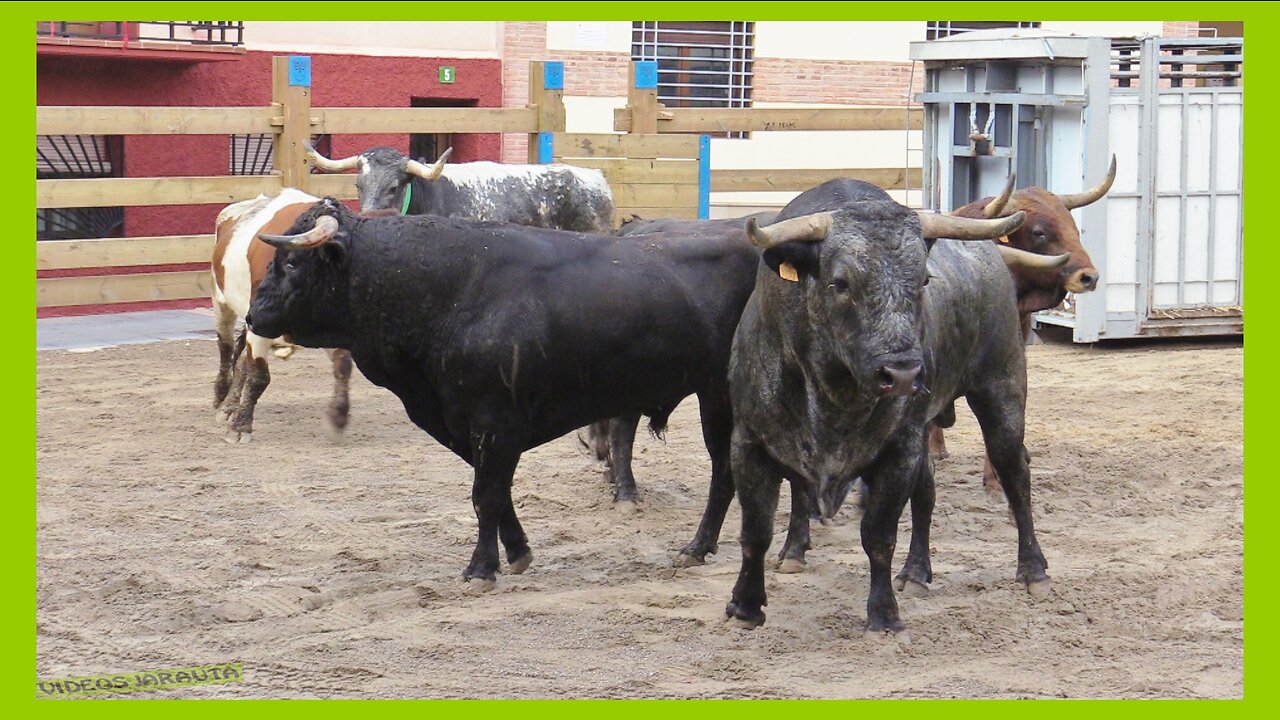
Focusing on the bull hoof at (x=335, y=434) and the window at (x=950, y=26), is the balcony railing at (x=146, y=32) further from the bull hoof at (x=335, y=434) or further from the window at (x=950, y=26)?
the window at (x=950, y=26)

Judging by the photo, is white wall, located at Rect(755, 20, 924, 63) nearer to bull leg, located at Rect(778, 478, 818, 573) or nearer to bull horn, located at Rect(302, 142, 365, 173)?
bull horn, located at Rect(302, 142, 365, 173)

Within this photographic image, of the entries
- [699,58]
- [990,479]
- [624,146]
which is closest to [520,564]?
[990,479]

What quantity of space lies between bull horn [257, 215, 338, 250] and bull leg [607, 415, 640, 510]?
1.86 m

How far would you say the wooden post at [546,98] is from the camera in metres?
14.4

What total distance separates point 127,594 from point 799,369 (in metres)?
2.70

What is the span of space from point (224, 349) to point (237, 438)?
838 mm

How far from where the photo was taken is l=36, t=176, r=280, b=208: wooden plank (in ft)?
40.0

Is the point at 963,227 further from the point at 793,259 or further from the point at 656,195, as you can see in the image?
the point at 656,195

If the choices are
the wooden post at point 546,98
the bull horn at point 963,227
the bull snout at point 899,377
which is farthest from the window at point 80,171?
the bull snout at point 899,377

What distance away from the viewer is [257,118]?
12961mm

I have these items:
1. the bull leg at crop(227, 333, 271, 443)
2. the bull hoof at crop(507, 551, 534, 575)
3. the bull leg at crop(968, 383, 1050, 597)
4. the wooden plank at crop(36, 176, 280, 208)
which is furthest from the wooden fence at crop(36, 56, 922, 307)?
the bull leg at crop(968, 383, 1050, 597)

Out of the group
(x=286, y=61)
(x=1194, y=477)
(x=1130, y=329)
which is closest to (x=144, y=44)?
(x=286, y=61)

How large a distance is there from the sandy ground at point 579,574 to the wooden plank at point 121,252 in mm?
2627

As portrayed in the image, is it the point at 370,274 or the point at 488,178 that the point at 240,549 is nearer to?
the point at 370,274
